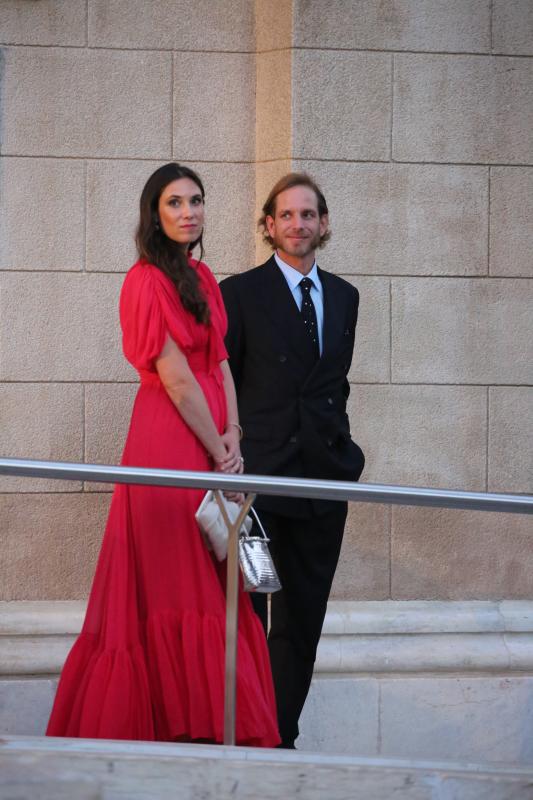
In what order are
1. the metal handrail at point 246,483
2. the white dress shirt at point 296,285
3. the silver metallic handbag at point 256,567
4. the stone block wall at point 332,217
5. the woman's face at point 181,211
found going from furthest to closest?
the stone block wall at point 332,217
the white dress shirt at point 296,285
the woman's face at point 181,211
the silver metallic handbag at point 256,567
the metal handrail at point 246,483

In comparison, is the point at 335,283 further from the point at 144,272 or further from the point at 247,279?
the point at 144,272

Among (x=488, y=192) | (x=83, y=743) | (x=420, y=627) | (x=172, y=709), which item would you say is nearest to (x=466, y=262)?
(x=488, y=192)

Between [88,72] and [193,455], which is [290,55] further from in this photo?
[193,455]

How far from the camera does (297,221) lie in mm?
5086

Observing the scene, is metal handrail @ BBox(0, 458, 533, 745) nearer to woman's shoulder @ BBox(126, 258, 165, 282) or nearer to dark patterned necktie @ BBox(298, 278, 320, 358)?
woman's shoulder @ BBox(126, 258, 165, 282)

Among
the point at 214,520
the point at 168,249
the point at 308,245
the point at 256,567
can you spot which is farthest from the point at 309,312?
the point at 256,567

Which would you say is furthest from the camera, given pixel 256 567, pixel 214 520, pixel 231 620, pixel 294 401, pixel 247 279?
pixel 247 279

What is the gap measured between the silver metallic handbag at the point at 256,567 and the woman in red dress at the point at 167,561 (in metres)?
0.27

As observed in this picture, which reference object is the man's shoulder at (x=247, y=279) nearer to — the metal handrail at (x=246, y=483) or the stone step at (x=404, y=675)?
the metal handrail at (x=246, y=483)

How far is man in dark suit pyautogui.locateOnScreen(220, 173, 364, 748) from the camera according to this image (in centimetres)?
505

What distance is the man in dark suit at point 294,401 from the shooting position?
5047mm

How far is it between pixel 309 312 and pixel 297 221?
338 mm

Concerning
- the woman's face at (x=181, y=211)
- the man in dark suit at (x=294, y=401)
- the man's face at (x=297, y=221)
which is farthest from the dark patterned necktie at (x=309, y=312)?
the woman's face at (x=181, y=211)

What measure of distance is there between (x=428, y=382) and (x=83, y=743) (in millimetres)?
2925
